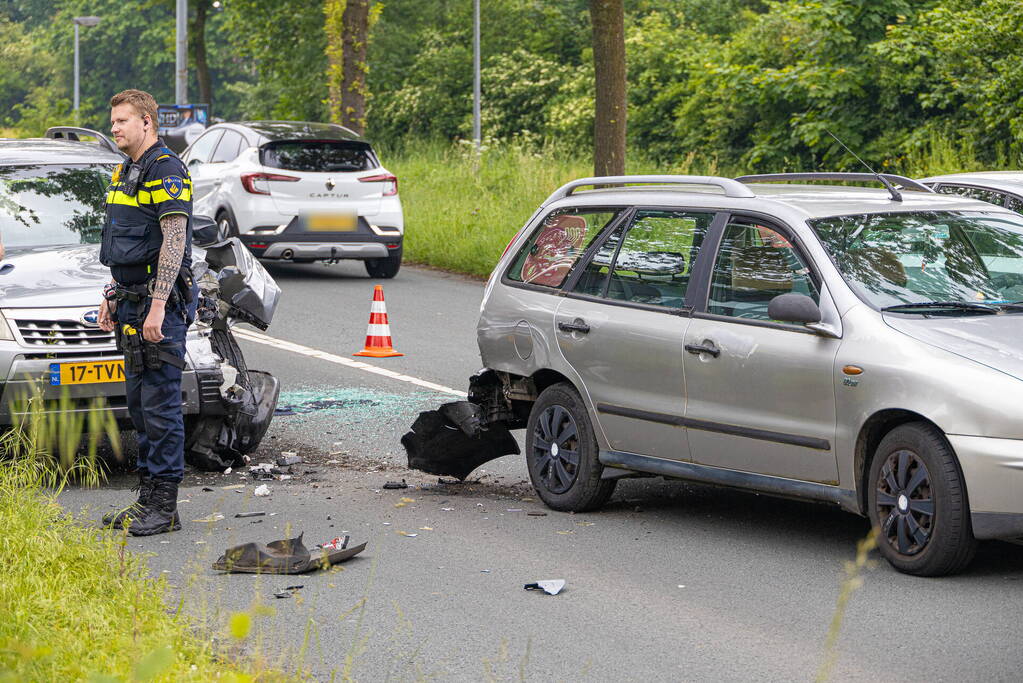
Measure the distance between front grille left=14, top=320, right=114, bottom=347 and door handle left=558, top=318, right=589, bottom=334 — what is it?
233 cm

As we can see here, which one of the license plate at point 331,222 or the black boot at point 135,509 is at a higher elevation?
the license plate at point 331,222

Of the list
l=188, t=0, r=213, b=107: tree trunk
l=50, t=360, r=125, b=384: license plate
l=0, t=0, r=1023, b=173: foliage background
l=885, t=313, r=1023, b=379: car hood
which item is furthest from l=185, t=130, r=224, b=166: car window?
l=188, t=0, r=213, b=107: tree trunk

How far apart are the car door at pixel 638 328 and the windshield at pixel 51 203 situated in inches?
132

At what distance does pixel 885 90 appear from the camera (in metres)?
22.5

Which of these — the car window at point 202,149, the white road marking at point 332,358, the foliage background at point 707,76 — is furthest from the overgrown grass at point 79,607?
Answer: the foliage background at point 707,76

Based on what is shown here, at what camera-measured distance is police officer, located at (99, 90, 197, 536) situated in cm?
648

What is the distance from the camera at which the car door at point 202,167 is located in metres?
18.0

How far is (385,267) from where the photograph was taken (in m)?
18.2

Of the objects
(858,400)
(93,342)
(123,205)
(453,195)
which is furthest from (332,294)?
(858,400)

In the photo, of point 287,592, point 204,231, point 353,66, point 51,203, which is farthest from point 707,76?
point 287,592

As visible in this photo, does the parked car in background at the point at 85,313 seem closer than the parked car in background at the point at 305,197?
Yes

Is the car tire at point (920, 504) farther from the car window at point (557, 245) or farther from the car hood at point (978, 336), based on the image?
the car window at point (557, 245)

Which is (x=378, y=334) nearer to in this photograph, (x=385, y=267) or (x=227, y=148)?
(x=385, y=267)

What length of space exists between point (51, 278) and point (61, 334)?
472mm
